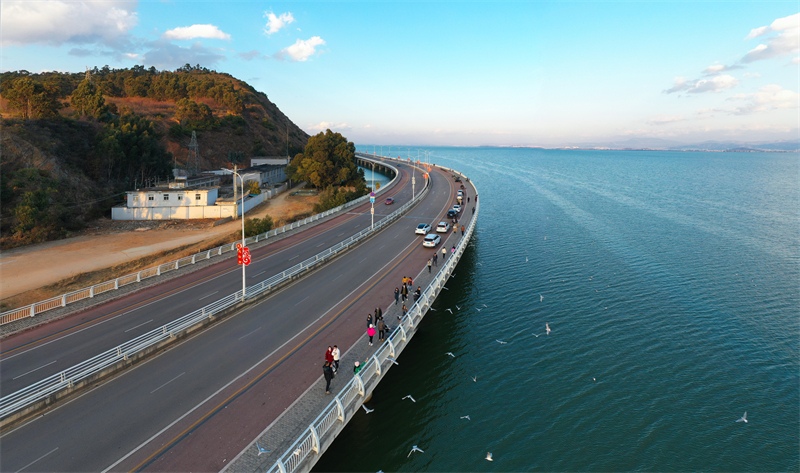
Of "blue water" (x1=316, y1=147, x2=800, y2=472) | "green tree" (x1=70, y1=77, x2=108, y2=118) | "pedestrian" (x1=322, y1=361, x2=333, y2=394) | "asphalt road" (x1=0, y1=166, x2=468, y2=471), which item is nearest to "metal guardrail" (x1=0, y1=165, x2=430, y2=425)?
"asphalt road" (x1=0, y1=166, x2=468, y2=471)

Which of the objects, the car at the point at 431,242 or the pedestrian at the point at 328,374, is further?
the car at the point at 431,242

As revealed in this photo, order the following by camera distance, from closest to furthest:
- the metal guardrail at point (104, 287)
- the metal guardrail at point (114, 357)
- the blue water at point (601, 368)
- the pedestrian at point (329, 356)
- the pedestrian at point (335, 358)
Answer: the metal guardrail at point (114, 357) → the pedestrian at point (329, 356) → the pedestrian at point (335, 358) → the blue water at point (601, 368) → the metal guardrail at point (104, 287)

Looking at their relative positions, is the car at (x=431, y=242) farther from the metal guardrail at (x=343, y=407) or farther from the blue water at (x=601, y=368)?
→ the metal guardrail at (x=343, y=407)

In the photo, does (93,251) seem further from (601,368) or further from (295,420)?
(601,368)

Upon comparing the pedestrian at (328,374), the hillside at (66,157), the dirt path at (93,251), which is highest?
the hillside at (66,157)

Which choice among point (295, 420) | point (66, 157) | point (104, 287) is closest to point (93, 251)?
point (104, 287)

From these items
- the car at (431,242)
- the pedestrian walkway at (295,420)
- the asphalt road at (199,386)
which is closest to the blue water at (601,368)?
the pedestrian walkway at (295,420)

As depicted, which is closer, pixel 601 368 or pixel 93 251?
pixel 601 368
